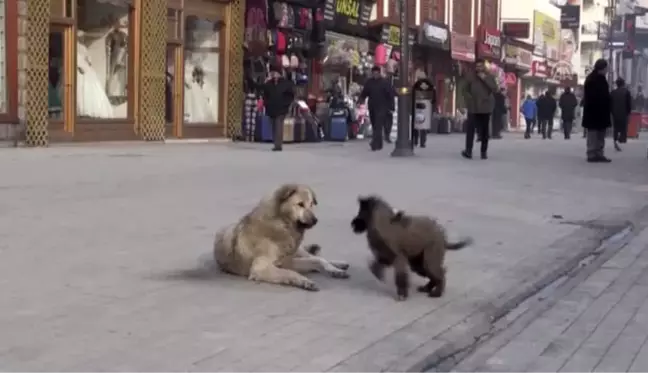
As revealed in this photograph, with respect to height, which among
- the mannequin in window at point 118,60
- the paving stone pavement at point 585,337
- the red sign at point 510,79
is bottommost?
the paving stone pavement at point 585,337

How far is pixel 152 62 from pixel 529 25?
37052mm

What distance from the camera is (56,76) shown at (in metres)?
20.4

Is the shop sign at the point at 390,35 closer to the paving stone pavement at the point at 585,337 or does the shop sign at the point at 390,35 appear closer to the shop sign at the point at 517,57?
the shop sign at the point at 517,57

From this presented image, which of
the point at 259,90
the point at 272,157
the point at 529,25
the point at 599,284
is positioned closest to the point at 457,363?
the point at 599,284

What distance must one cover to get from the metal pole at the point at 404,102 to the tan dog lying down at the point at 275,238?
1332 cm

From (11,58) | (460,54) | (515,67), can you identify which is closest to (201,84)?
(11,58)

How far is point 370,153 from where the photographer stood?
2172cm

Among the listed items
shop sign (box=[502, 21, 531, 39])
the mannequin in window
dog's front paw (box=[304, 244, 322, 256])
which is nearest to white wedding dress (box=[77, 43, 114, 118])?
the mannequin in window

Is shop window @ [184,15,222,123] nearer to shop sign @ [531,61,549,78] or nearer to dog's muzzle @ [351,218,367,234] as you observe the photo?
dog's muzzle @ [351,218,367,234]

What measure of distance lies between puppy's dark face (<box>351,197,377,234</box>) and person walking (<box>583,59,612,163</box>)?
47.4 ft

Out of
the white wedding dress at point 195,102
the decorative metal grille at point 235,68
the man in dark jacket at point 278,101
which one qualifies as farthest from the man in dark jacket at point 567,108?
the man in dark jacket at point 278,101

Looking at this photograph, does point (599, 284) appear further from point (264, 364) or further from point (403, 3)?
point (403, 3)

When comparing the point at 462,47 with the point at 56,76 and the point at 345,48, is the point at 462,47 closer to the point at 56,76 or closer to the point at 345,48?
the point at 345,48

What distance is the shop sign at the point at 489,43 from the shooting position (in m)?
47.9
